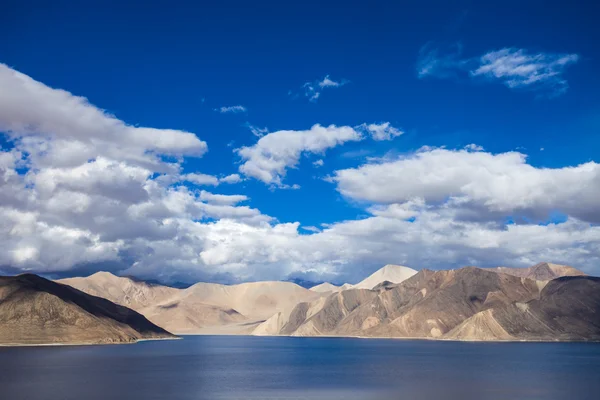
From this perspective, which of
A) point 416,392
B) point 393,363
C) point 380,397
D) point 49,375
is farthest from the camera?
point 393,363

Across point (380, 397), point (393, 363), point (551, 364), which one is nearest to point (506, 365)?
point (551, 364)

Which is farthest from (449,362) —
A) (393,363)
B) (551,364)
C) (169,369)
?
(169,369)

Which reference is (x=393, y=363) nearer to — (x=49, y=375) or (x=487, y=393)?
(x=487, y=393)

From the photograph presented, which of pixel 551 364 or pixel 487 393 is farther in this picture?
pixel 551 364

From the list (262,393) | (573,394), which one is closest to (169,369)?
(262,393)

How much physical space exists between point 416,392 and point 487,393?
9.22 m

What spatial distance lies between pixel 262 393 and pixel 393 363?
61184 mm

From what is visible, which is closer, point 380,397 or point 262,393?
point 380,397

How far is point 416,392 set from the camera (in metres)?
80.6

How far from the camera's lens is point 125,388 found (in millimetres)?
85500

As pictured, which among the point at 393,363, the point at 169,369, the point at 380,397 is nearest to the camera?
the point at 380,397

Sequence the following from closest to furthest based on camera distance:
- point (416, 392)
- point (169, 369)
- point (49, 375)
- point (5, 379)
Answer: point (416, 392), point (5, 379), point (49, 375), point (169, 369)

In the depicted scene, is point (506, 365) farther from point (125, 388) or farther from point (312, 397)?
point (125, 388)

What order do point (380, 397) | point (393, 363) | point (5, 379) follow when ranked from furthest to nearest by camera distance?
point (393, 363)
point (5, 379)
point (380, 397)
